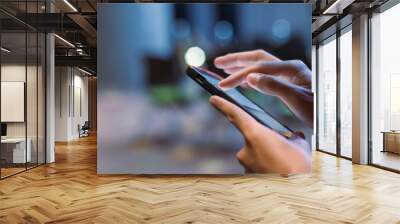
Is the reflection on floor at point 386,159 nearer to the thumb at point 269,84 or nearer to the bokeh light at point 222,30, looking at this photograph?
the thumb at point 269,84

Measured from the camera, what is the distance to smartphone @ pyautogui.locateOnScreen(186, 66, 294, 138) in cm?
654

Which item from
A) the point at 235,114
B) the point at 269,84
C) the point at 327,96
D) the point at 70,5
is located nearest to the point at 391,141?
the point at 327,96

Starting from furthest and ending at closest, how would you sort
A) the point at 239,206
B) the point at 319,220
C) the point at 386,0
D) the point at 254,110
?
the point at 386,0
the point at 254,110
the point at 239,206
the point at 319,220

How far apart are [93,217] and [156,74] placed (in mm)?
3137

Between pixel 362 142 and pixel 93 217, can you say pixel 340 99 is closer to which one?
pixel 362 142

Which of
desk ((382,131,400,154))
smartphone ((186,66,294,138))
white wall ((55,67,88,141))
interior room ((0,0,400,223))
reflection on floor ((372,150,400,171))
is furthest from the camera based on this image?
white wall ((55,67,88,141))

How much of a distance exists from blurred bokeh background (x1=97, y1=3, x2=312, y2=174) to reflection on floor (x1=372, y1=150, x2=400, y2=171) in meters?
2.39

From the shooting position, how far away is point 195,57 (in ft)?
21.9

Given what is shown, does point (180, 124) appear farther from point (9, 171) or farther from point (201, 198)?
point (9, 171)

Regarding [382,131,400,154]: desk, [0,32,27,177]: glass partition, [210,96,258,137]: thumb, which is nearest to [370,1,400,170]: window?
[382,131,400,154]: desk

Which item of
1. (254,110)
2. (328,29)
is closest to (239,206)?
(254,110)

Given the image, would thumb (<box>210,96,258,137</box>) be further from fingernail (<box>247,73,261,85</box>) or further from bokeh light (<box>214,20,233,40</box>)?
bokeh light (<box>214,20,233,40</box>)

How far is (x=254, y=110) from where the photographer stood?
6.53 metres

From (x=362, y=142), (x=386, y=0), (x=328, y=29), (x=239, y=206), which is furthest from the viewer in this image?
(x=328, y=29)
